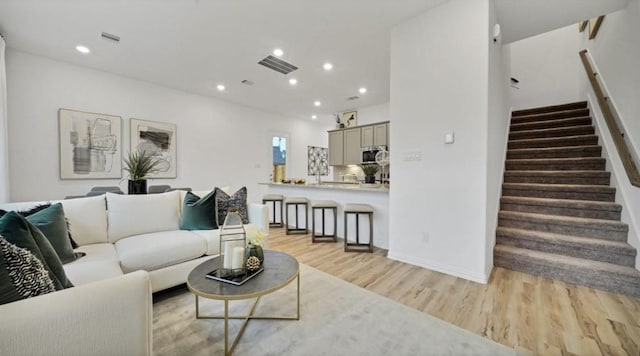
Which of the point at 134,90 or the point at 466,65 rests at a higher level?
the point at 134,90

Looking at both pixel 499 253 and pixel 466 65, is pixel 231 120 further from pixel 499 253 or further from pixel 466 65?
pixel 499 253

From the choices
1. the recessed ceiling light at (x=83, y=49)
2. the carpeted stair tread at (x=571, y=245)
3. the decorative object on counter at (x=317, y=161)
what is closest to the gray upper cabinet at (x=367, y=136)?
the decorative object on counter at (x=317, y=161)

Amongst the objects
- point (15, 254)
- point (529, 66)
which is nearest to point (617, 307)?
point (15, 254)

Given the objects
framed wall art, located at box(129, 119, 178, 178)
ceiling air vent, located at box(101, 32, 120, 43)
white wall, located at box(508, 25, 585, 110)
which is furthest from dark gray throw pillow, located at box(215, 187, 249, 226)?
white wall, located at box(508, 25, 585, 110)

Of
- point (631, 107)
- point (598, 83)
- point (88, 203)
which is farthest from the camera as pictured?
point (598, 83)

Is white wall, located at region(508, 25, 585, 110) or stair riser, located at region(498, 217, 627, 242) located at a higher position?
white wall, located at region(508, 25, 585, 110)

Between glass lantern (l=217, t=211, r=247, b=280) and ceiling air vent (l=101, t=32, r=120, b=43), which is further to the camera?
ceiling air vent (l=101, t=32, r=120, b=43)

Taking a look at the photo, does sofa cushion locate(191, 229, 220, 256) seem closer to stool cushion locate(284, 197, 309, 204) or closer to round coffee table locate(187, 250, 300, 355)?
round coffee table locate(187, 250, 300, 355)

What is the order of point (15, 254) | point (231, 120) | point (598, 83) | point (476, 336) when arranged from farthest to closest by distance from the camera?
point (231, 120), point (598, 83), point (476, 336), point (15, 254)

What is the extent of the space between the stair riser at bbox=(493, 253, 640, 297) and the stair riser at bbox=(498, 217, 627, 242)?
1.90 ft

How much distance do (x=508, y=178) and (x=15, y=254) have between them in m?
4.92

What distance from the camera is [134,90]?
446 cm

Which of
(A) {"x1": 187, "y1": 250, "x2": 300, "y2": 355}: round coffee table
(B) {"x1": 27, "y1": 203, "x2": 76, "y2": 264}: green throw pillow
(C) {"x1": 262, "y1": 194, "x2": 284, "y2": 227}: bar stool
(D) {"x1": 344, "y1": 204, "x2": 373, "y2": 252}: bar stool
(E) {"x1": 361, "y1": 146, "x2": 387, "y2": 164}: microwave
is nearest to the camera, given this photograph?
(A) {"x1": 187, "y1": 250, "x2": 300, "y2": 355}: round coffee table

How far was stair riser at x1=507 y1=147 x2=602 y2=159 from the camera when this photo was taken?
11.3ft
